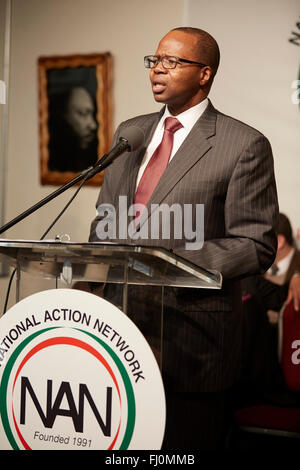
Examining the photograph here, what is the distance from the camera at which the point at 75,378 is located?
1.53 metres

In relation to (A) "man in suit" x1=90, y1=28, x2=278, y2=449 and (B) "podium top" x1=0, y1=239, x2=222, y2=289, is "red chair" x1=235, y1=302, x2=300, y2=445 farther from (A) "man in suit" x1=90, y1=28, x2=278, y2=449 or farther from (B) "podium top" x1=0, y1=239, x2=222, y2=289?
(B) "podium top" x1=0, y1=239, x2=222, y2=289

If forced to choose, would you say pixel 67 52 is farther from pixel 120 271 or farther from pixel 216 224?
pixel 120 271

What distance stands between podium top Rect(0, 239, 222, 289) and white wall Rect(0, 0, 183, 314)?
252 centimetres

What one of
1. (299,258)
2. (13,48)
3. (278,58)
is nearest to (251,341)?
(299,258)

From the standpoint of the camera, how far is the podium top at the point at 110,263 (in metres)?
1.49

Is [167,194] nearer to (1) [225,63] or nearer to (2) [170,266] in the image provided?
(2) [170,266]

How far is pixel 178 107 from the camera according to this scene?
2.17m

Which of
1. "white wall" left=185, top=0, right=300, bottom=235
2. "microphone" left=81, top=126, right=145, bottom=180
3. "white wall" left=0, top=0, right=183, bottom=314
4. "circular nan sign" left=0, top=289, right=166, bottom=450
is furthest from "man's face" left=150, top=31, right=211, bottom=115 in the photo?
"white wall" left=0, top=0, right=183, bottom=314

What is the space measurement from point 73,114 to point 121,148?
8.13ft

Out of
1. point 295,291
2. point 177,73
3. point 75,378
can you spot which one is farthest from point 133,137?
point 295,291

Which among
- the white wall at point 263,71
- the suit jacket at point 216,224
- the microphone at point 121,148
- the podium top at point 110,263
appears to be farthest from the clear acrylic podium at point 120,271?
the white wall at point 263,71

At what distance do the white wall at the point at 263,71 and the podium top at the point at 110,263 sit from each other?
224 centimetres

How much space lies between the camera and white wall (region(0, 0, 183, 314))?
4.03m

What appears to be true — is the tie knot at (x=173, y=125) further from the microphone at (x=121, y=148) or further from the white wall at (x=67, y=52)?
the white wall at (x=67, y=52)
